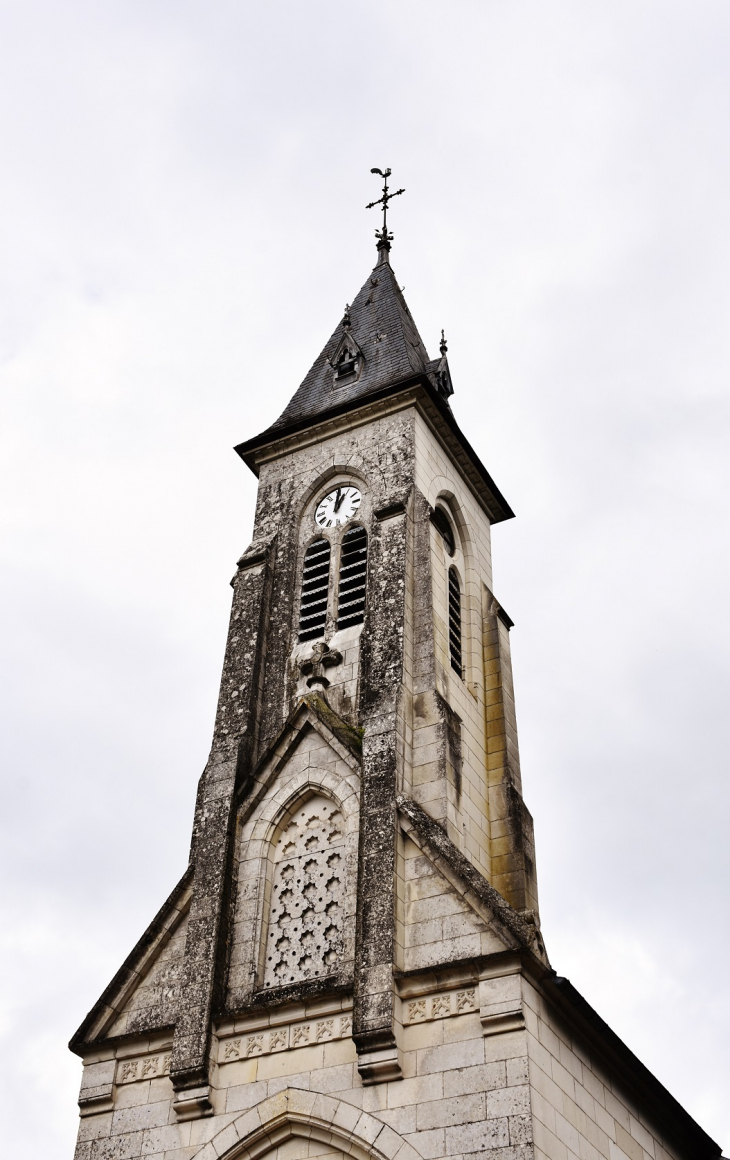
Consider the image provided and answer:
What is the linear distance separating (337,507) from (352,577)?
1.92 m

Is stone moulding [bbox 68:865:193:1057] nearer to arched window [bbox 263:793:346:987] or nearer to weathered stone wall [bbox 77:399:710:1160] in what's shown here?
weathered stone wall [bbox 77:399:710:1160]

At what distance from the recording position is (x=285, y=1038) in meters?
17.8

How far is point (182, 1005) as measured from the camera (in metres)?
18.6

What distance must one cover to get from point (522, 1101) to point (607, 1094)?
11.5 feet

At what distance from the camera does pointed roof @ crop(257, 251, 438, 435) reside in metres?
26.6

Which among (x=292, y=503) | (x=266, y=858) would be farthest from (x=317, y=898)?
(x=292, y=503)

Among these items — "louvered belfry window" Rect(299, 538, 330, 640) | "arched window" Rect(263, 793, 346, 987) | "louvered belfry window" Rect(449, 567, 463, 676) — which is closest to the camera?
"arched window" Rect(263, 793, 346, 987)

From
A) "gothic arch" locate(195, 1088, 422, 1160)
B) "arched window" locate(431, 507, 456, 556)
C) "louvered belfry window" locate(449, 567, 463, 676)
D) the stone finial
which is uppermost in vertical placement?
"arched window" locate(431, 507, 456, 556)

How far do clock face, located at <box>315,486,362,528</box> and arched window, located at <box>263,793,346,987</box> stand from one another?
5.88m

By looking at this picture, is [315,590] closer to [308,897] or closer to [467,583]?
[467,583]

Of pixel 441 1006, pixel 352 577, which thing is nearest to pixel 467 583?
pixel 352 577

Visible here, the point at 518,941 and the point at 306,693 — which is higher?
the point at 306,693

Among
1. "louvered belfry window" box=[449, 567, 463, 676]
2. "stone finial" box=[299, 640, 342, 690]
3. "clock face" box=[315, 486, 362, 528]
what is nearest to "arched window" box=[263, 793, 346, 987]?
"stone finial" box=[299, 640, 342, 690]

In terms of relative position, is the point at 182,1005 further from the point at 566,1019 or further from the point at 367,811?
the point at 566,1019
